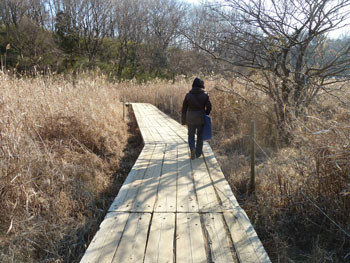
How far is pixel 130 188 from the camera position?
119 inches

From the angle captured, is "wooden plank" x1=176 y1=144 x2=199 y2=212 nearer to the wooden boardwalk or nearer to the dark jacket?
the wooden boardwalk

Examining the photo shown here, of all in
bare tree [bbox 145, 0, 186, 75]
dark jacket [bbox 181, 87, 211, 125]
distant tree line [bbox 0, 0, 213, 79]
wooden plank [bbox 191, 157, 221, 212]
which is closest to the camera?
wooden plank [bbox 191, 157, 221, 212]

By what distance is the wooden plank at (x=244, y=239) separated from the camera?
180 centimetres

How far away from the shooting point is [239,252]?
1.86 meters

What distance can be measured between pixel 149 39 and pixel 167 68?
4.10 meters

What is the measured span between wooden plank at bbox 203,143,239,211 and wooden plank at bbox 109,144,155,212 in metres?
0.91

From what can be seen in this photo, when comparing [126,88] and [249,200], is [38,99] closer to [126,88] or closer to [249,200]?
[249,200]

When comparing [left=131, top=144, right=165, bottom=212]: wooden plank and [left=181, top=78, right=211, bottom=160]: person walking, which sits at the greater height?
[left=181, top=78, right=211, bottom=160]: person walking

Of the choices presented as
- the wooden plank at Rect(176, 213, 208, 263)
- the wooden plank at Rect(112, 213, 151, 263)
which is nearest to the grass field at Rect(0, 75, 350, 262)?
the wooden plank at Rect(112, 213, 151, 263)

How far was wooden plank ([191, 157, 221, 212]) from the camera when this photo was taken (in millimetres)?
2554

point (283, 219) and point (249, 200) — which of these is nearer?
point (283, 219)

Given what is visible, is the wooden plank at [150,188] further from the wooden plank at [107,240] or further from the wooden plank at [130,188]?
the wooden plank at [107,240]

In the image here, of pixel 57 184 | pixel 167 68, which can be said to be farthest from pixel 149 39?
pixel 57 184

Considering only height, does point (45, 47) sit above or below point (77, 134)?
above
